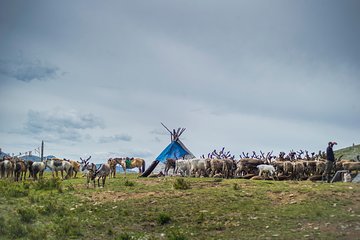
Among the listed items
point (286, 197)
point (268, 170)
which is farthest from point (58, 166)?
point (286, 197)

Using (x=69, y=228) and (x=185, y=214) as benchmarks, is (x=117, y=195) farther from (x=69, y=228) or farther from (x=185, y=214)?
(x=69, y=228)

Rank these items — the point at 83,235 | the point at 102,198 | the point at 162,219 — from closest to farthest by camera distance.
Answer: the point at 83,235 → the point at 162,219 → the point at 102,198

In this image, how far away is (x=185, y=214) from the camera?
56.9 feet

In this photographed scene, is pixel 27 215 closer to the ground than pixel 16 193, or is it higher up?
closer to the ground

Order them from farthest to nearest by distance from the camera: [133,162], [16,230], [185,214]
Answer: [133,162] → [185,214] → [16,230]

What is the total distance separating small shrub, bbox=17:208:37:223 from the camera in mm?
16961

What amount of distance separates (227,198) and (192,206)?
7.12ft

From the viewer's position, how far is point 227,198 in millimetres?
19531

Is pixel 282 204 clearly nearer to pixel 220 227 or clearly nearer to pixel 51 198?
pixel 220 227

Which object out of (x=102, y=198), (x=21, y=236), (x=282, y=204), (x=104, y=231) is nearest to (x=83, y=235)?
(x=104, y=231)

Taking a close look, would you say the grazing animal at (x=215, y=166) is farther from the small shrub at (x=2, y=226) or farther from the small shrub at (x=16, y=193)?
the small shrub at (x=2, y=226)

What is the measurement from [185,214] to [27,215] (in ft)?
23.5

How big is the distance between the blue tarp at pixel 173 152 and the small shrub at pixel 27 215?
28.5 m

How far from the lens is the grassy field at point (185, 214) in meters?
15.0
